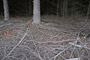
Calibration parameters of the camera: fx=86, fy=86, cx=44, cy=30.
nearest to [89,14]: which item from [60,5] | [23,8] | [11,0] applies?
[60,5]

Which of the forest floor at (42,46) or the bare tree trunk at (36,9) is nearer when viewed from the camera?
the forest floor at (42,46)

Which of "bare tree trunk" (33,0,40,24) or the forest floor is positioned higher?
"bare tree trunk" (33,0,40,24)

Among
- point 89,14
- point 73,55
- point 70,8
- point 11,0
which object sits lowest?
point 73,55

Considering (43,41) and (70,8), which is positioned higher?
(70,8)

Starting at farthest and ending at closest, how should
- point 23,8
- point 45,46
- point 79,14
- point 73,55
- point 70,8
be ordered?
point 23,8, point 70,8, point 79,14, point 45,46, point 73,55

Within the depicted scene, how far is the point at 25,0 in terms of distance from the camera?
964 cm

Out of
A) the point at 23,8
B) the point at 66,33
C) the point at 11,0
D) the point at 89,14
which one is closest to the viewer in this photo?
the point at 66,33

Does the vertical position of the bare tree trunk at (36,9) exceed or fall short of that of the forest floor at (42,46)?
it exceeds it

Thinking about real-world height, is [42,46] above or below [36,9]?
below

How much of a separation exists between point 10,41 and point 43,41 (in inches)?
43.5

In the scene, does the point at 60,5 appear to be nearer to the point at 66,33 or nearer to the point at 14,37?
the point at 66,33

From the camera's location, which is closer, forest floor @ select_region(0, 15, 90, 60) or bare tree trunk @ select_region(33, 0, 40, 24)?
forest floor @ select_region(0, 15, 90, 60)

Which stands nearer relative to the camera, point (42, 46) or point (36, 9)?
point (42, 46)

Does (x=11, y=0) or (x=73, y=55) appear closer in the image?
(x=73, y=55)
